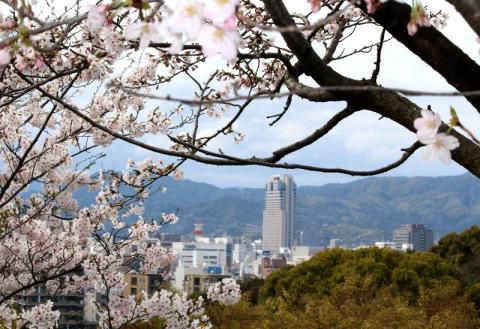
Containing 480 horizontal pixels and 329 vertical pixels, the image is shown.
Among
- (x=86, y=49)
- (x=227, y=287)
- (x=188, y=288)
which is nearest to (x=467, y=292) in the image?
(x=227, y=287)

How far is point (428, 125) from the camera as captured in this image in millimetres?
1324

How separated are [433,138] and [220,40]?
48 centimetres

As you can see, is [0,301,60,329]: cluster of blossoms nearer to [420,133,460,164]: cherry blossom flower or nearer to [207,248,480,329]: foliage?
[420,133,460,164]: cherry blossom flower

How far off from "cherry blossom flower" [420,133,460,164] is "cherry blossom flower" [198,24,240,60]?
1.48 ft

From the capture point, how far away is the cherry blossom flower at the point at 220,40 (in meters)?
1.03

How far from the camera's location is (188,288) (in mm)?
68812

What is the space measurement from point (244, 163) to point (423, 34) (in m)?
0.64

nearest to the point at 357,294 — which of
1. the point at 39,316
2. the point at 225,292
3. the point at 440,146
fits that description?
the point at 225,292

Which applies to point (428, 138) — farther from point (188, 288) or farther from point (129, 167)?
point (188, 288)

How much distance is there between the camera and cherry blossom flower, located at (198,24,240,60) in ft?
3.39

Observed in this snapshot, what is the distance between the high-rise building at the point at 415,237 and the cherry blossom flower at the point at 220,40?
187 m

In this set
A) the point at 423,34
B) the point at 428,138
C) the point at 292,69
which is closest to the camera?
the point at 428,138

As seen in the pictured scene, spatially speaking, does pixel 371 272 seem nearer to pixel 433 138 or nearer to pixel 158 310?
pixel 158 310

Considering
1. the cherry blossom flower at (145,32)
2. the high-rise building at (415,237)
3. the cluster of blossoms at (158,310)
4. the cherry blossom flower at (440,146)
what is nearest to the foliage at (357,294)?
the cluster of blossoms at (158,310)
